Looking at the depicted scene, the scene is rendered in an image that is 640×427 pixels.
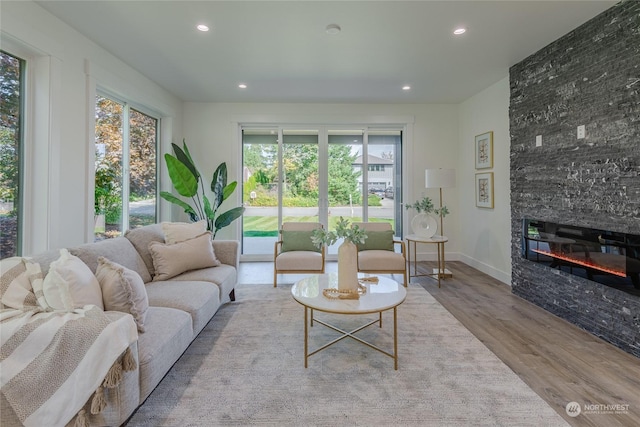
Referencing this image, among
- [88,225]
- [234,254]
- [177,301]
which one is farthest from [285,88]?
[177,301]

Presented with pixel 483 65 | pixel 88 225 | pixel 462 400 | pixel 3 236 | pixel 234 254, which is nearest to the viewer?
pixel 462 400

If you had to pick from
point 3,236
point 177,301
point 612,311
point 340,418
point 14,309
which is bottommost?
point 340,418

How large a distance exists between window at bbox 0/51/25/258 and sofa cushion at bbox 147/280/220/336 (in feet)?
4.07

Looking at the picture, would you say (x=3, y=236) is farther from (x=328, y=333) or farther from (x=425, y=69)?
(x=425, y=69)

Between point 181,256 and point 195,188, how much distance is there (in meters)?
1.80

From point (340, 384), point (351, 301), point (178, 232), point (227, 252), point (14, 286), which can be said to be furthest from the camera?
point (227, 252)

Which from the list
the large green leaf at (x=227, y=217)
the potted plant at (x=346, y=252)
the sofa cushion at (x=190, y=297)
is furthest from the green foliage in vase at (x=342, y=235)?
the large green leaf at (x=227, y=217)

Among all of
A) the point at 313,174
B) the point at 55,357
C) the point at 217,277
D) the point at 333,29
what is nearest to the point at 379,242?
the point at 313,174

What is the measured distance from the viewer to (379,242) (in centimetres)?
403

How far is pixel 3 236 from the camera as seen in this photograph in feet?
7.91

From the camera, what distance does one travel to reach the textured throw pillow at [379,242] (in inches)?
158

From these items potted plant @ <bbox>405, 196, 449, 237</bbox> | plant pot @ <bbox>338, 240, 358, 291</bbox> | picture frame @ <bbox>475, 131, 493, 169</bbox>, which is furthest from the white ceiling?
plant pot @ <bbox>338, 240, 358, 291</bbox>

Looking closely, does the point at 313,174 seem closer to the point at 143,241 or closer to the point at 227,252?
the point at 227,252

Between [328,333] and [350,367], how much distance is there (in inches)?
20.1
